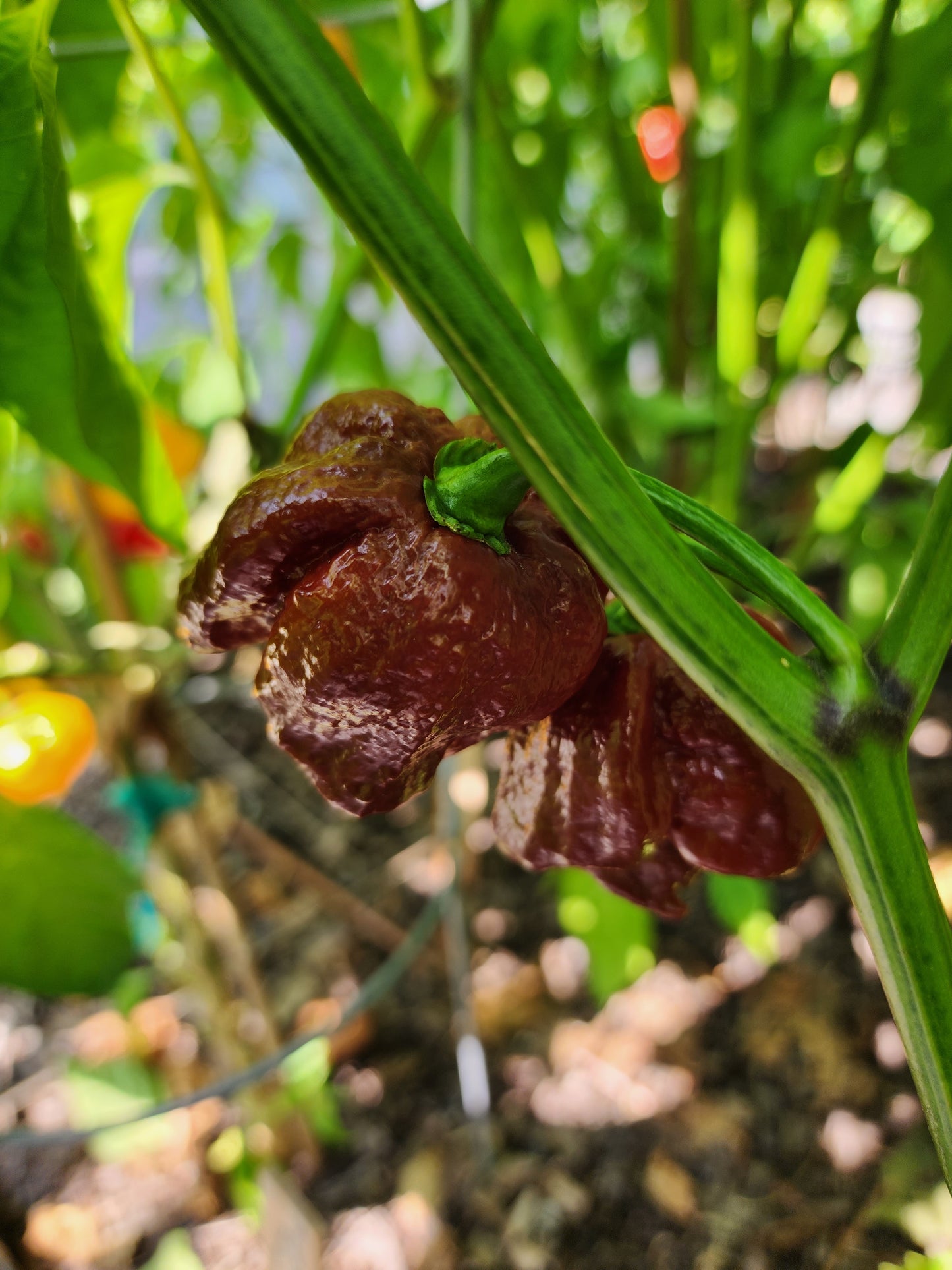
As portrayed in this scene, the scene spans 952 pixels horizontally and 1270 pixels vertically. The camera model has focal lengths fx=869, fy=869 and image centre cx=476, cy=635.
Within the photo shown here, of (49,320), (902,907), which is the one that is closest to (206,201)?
(49,320)

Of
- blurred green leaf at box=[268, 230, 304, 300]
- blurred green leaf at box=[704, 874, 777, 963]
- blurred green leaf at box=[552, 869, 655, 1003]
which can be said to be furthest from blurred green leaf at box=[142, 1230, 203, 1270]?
blurred green leaf at box=[268, 230, 304, 300]

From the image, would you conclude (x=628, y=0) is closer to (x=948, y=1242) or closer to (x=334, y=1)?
(x=334, y=1)

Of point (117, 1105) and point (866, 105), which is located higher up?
point (866, 105)

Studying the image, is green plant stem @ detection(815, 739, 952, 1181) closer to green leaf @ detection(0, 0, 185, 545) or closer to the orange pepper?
green leaf @ detection(0, 0, 185, 545)

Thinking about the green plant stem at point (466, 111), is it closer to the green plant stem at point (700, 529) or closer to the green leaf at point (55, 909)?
the green plant stem at point (700, 529)

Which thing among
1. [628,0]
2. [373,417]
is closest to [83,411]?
[373,417]

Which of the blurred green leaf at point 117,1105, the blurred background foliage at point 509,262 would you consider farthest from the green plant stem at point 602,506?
the blurred green leaf at point 117,1105

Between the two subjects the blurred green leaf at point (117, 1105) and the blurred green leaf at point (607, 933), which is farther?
the blurred green leaf at point (117, 1105)

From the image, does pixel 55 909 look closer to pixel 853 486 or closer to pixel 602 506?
pixel 602 506
